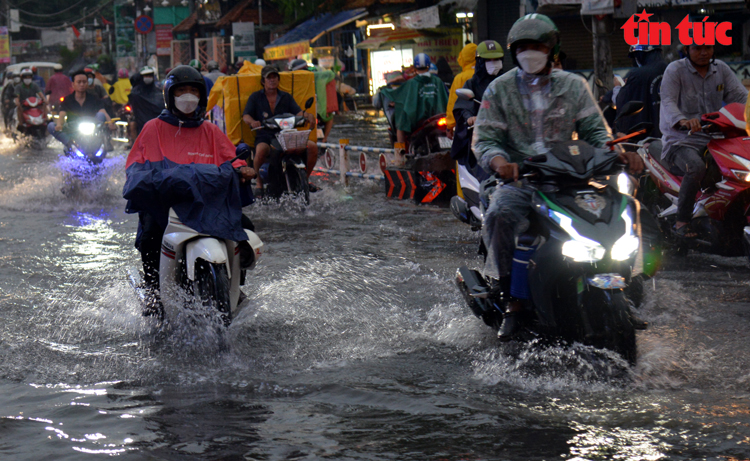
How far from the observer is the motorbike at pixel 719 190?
6793mm

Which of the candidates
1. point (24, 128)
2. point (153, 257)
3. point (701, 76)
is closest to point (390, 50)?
point (24, 128)

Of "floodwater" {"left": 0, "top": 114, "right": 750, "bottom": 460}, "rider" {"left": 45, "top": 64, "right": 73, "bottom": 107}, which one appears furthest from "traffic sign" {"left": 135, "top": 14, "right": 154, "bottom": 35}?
"floodwater" {"left": 0, "top": 114, "right": 750, "bottom": 460}

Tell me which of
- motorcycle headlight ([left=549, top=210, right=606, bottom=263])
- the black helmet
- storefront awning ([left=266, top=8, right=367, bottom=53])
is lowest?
motorcycle headlight ([left=549, top=210, right=606, bottom=263])

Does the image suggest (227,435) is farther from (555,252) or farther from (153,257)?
(153,257)

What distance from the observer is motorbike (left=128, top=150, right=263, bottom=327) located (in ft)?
16.8

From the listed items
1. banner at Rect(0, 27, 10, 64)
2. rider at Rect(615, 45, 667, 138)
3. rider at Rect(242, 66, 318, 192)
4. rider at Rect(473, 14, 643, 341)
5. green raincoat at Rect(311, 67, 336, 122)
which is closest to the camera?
rider at Rect(473, 14, 643, 341)

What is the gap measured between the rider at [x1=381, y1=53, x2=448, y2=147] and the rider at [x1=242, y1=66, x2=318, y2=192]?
1.95m

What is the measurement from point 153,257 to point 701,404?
3305 mm

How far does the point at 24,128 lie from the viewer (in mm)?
22828

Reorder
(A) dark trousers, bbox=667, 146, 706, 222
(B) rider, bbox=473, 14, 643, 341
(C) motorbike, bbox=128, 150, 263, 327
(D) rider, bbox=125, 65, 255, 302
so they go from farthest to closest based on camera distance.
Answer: (A) dark trousers, bbox=667, 146, 706, 222
(D) rider, bbox=125, 65, 255, 302
(C) motorbike, bbox=128, 150, 263, 327
(B) rider, bbox=473, 14, 643, 341

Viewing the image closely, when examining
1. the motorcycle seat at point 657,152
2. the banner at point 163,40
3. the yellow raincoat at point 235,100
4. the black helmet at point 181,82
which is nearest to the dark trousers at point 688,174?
the motorcycle seat at point 657,152

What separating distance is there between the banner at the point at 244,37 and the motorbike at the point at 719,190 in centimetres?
3404

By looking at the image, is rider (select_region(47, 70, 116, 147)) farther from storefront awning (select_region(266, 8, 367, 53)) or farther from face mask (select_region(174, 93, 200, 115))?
storefront awning (select_region(266, 8, 367, 53))

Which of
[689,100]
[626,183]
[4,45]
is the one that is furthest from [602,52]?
[4,45]
